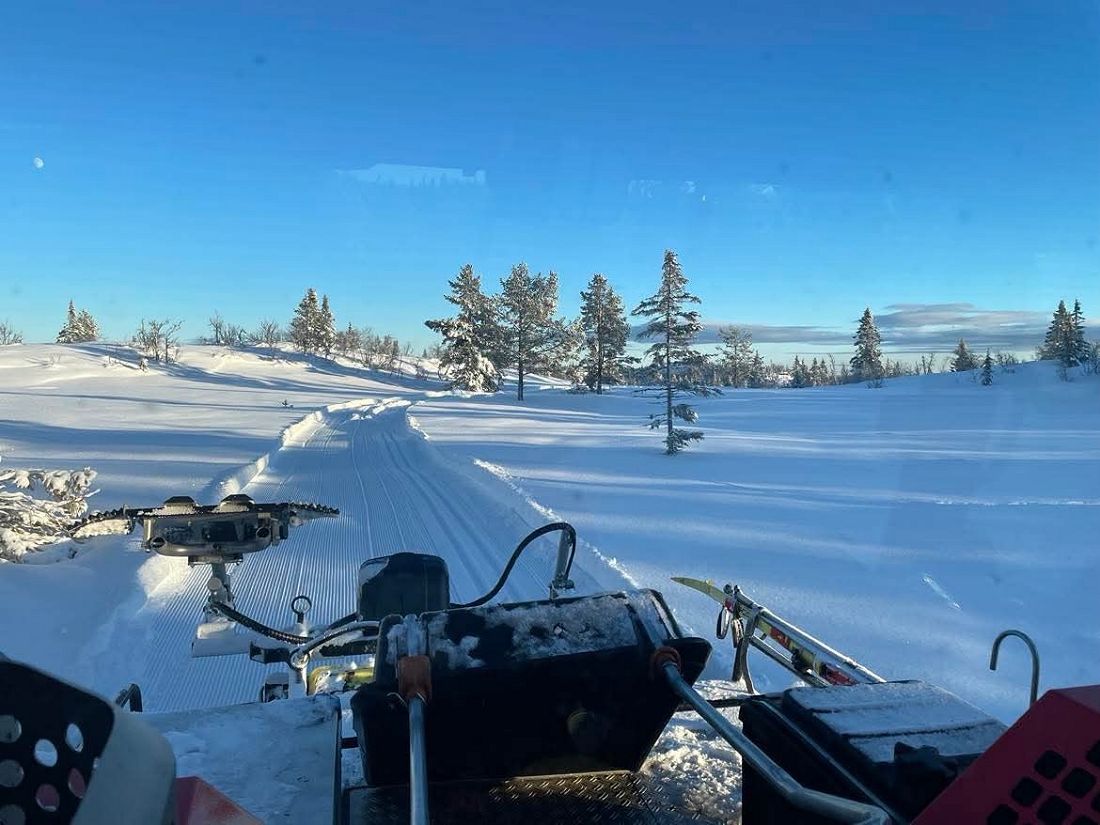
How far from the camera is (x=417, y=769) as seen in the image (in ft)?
5.51

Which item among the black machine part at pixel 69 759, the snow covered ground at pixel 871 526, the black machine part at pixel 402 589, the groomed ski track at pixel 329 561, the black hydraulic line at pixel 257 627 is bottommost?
the snow covered ground at pixel 871 526

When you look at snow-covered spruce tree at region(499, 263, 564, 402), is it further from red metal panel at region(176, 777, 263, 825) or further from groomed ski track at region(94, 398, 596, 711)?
red metal panel at region(176, 777, 263, 825)

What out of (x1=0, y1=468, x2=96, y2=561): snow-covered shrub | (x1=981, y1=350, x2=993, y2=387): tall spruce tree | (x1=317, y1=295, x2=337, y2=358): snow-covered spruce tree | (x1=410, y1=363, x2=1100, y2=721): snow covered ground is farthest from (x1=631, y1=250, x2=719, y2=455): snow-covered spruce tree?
(x1=317, y1=295, x2=337, y2=358): snow-covered spruce tree

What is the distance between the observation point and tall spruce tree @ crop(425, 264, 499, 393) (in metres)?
56.5

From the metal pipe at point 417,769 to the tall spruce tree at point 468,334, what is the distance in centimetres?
5505

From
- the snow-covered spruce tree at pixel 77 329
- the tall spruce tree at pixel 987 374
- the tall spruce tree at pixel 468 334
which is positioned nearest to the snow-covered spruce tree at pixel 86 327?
the snow-covered spruce tree at pixel 77 329

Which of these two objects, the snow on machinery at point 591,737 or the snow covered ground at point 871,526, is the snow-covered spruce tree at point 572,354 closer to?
the snow covered ground at point 871,526

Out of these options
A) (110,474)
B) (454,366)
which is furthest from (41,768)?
(454,366)

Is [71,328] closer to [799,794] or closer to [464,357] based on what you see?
[464,357]

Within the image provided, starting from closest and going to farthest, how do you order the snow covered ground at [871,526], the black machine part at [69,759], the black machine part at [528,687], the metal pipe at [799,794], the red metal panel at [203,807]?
the black machine part at [69,759], the metal pipe at [799,794], the red metal panel at [203,807], the black machine part at [528,687], the snow covered ground at [871,526]

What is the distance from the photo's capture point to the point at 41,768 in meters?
0.98

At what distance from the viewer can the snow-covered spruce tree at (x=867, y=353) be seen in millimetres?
75688

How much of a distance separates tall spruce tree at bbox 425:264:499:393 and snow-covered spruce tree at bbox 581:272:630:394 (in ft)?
27.5

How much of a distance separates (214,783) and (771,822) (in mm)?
1546
